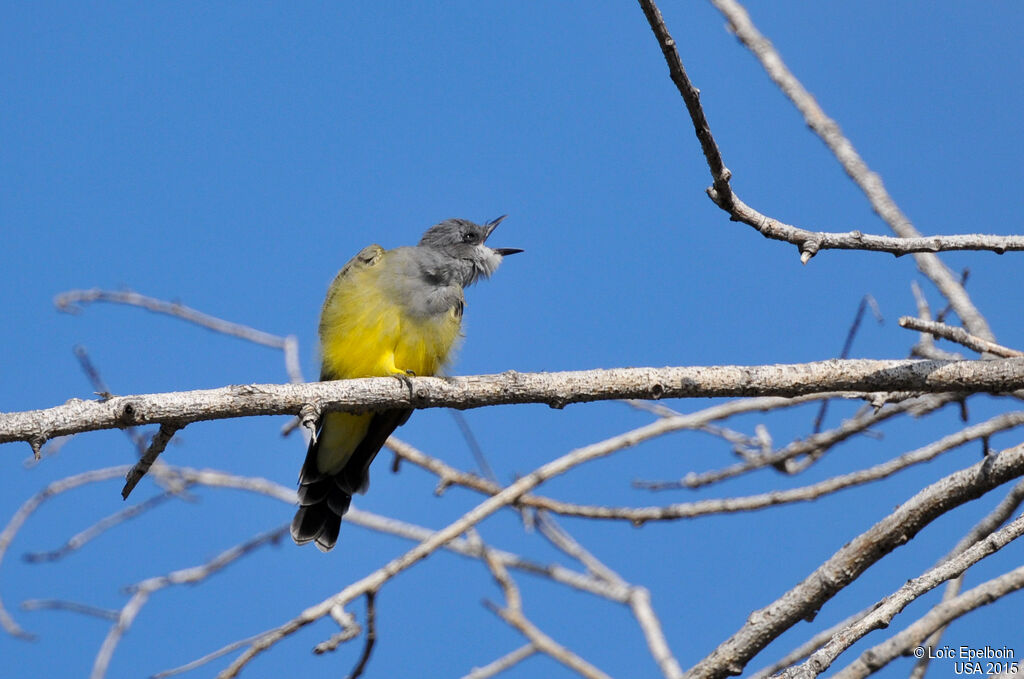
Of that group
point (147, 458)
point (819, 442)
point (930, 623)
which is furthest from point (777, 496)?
point (147, 458)

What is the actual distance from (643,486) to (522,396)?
2101 millimetres

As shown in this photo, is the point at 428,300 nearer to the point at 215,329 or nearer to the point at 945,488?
the point at 215,329

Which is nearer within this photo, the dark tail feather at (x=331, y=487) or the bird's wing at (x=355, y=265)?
the dark tail feather at (x=331, y=487)

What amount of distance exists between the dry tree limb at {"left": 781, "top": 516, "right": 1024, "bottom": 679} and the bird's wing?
407 centimetres

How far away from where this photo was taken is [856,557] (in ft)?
12.1

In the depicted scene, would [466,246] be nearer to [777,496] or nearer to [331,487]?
[331,487]

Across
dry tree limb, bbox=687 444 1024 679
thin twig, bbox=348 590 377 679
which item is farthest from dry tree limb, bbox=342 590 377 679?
dry tree limb, bbox=687 444 1024 679

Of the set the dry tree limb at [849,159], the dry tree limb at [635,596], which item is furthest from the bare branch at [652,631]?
the dry tree limb at [849,159]

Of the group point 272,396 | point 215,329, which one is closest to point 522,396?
point 272,396

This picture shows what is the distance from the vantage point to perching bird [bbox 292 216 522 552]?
5.71 metres

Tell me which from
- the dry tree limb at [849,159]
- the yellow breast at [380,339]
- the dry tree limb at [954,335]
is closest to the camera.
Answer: the dry tree limb at [954,335]

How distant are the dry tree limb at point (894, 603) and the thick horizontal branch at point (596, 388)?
0.85m

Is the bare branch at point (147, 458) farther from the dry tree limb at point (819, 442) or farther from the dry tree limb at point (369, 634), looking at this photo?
the dry tree limb at point (819, 442)

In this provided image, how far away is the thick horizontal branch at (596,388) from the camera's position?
11.5ft
